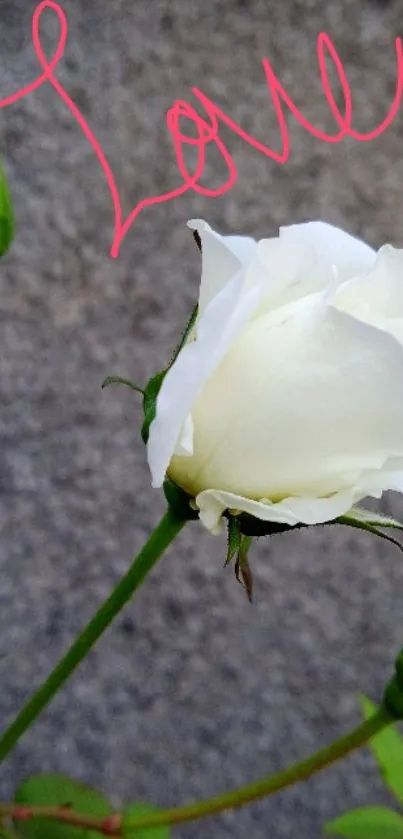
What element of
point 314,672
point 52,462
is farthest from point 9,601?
point 314,672

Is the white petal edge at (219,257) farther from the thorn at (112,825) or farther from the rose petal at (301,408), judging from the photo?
the thorn at (112,825)

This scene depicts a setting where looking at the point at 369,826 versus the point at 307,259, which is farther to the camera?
the point at 369,826

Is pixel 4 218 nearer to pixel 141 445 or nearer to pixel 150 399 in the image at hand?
pixel 150 399

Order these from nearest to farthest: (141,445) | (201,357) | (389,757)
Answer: (201,357), (389,757), (141,445)

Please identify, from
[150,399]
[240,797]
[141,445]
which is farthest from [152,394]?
[141,445]

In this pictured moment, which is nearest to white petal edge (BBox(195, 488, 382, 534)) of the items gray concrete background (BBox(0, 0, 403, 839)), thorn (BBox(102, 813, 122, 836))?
thorn (BBox(102, 813, 122, 836))
